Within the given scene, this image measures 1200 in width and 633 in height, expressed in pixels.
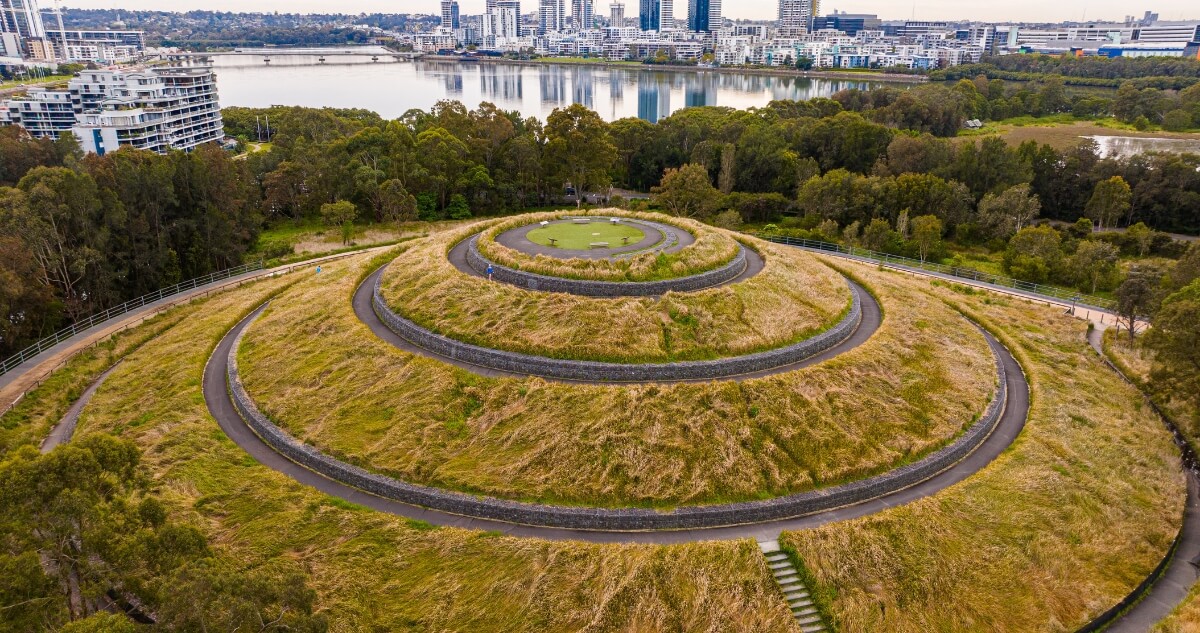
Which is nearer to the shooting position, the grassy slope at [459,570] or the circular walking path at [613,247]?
the grassy slope at [459,570]

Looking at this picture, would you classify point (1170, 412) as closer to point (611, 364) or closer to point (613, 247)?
point (611, 364)

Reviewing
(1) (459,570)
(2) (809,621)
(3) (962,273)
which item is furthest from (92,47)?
(2) (809,621)

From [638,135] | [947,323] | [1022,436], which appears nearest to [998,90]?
[638,135]

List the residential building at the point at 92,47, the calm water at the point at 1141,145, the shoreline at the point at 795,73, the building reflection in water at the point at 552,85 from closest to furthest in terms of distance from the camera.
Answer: the calm water at the point at 1141,145, the building reflection in water at the point at 552,85, the residential building at the point at 92,47, the shoreline at the point at 795,73

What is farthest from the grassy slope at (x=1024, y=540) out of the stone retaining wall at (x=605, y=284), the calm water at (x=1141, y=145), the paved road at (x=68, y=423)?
the calm water at (x=1141, y=145)

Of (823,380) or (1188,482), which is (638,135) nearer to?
(823,380)

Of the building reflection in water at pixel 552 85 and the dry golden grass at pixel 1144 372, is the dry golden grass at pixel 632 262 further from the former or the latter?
the building reflection in water at pixel 552 85

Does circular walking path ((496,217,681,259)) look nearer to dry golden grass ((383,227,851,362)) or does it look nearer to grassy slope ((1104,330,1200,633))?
dry golden grass ((383,227,851,362))
